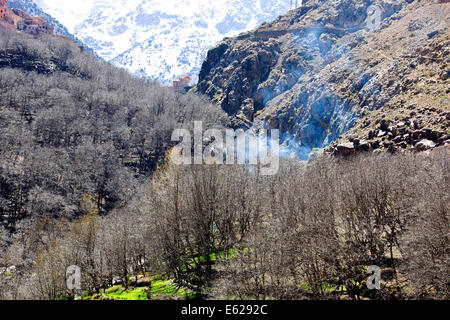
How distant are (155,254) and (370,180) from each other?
2035 centimetres

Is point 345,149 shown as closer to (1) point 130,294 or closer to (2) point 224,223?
(2) point 224,223

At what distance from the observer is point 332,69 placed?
2753 inches

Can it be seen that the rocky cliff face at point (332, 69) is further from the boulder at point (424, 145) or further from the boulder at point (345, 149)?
the boulder at point (345, 149)

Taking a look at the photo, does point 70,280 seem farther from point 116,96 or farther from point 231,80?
point 231,80

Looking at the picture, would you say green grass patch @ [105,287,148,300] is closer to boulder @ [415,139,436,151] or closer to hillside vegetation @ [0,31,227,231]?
hillside vegetation @ [0,31,227,231]

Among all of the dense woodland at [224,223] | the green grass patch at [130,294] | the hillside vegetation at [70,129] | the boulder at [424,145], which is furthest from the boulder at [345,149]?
the hillside vegetation at [70,129]

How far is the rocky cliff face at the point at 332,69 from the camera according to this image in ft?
148

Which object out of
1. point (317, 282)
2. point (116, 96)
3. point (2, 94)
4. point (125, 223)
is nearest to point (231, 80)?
point (116, 96)

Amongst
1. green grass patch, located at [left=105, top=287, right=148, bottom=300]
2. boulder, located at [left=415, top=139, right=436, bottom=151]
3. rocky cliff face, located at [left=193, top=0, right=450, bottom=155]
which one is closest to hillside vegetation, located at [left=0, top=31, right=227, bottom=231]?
rocky cliff face, located at [left=193, top=0, right=450, bottom=155]

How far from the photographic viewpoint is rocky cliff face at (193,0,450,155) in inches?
1775

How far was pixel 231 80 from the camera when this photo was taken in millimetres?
96938

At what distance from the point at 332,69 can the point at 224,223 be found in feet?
191

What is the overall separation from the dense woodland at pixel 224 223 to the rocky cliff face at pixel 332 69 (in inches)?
683

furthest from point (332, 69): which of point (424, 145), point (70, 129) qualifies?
point (70, 129)
